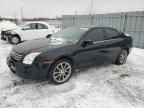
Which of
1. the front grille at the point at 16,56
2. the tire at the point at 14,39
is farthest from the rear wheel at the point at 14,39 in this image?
the front grille at the point at 16,56

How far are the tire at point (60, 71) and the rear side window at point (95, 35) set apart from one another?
0.98 metres

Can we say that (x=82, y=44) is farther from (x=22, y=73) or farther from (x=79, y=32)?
(x=22, y=73)

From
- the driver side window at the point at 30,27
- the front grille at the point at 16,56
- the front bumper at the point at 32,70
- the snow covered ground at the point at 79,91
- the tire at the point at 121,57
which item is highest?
the driver side window at the point at 30,27

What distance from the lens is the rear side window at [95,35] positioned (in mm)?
4393

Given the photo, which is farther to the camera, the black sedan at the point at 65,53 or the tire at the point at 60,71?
the tire at the point at 60,71

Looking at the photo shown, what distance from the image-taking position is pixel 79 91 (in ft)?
11.6

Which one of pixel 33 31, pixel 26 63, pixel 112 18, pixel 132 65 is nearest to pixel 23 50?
pixel 26 63

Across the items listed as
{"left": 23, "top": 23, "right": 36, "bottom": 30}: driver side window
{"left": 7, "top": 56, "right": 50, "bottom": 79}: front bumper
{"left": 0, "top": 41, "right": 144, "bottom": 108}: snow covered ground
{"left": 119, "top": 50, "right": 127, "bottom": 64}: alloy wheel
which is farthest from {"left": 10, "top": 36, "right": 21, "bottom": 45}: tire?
{"left": 119, "top": 50, "right": 127, "bottom": 64}: alloy wheel

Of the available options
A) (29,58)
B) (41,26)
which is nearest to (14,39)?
(41,26)

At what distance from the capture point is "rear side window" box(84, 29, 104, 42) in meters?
4.39

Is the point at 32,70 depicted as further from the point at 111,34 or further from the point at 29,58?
the point at 111,34

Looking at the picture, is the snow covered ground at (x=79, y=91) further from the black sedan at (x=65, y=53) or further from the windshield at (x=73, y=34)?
the windshield at (x=73, y=34)

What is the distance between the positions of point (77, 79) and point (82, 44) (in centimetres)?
98

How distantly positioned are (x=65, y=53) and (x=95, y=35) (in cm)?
136
